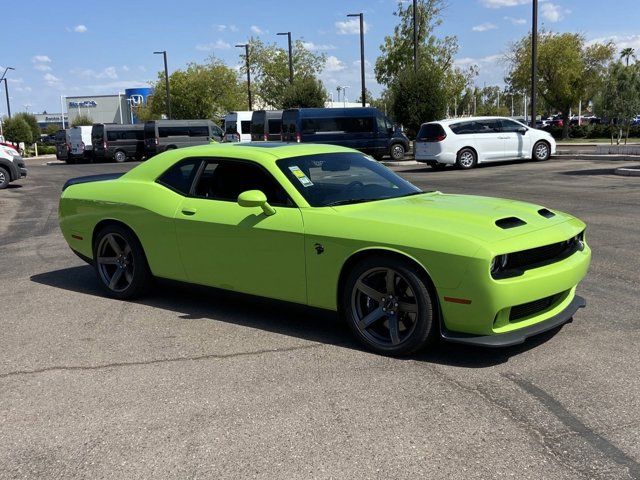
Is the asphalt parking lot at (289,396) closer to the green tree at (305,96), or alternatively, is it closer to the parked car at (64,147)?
the green tree at (305,96)

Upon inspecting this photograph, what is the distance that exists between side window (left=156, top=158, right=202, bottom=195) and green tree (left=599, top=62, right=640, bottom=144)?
2571 cm

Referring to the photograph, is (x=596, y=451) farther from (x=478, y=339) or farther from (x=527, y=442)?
(x=478, y=339)

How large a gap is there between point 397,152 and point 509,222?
23.5 metres

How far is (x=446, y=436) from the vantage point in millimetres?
3160

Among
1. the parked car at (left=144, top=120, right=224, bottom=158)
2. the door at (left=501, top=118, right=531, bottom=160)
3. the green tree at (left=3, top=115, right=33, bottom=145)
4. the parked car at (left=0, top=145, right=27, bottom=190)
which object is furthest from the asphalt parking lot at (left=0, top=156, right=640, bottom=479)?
the green tree at (left=3, top=115, right=33, bottom=145)

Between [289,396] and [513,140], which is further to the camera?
[513,140]

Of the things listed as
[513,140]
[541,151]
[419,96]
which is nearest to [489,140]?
[513,140]

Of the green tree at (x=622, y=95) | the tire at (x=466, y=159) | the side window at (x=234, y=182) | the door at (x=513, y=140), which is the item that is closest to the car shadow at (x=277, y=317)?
the side window at (x=234, y=182)

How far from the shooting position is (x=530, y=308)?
13.5 ft

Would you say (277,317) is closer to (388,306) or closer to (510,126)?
(388,306)

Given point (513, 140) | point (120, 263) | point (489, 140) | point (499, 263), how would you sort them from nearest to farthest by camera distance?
point (499, 263)
point (120, 263)
point (489, 140)
point (513, 140)

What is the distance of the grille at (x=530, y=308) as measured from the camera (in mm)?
4023

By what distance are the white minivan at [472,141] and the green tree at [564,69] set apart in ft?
79.5

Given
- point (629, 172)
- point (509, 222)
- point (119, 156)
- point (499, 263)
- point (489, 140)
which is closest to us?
point (499, 263)
